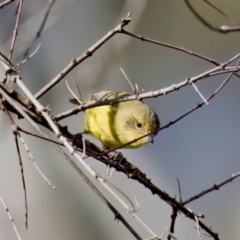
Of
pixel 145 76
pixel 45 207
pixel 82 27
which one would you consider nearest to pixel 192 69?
pixel 145 76

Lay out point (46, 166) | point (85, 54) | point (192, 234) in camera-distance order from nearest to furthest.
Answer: point (85, 54) < point (46, 166) < point (192, 234)

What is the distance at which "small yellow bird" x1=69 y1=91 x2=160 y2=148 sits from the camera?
436 cm

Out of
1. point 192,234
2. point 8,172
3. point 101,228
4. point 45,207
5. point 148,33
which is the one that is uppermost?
point 148,33

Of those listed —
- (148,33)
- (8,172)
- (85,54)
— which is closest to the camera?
(85,54)

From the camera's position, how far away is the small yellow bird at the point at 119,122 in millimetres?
4359

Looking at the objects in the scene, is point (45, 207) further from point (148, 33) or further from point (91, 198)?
point (148, 33)

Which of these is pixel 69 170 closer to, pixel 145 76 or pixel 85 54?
pixel 145 76

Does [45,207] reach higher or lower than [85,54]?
higher

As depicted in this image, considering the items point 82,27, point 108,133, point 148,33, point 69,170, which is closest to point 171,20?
point 148,33

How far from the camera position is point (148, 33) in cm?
923

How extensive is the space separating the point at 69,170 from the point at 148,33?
9.55 feet

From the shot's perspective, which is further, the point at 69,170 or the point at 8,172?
the point at 69,170

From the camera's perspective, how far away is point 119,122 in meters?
4.51

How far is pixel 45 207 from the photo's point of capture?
7844 mm
